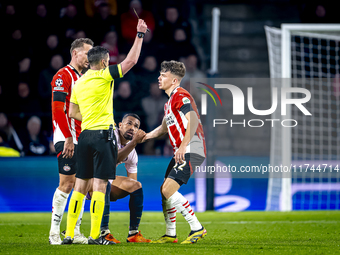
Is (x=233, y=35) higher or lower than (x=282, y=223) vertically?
higher

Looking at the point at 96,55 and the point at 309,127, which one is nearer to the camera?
the point at 96,55

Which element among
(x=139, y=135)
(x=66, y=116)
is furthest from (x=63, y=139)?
(x=139, y=135)

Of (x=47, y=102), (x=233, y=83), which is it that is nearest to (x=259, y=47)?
(x=233, y=83)

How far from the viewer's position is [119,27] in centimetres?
897

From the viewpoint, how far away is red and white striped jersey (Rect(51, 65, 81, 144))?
12.0ft

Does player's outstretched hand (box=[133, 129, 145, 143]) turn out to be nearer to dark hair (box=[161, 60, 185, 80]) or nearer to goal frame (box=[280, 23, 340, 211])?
dark hair (box=[161, 60, 185, 80])

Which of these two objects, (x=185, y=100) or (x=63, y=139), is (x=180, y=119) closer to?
(x=185, y=100)

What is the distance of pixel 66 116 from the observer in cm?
375

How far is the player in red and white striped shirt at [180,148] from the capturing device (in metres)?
3.55

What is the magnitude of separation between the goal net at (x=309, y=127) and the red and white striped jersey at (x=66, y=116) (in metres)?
3.87

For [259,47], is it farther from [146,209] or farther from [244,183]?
[146,209]

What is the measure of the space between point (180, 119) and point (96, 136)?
0.75 m

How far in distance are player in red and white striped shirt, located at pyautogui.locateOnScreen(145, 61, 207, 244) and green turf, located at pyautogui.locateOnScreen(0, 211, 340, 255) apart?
0.87 feet

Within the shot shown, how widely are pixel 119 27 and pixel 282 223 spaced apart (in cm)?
556
